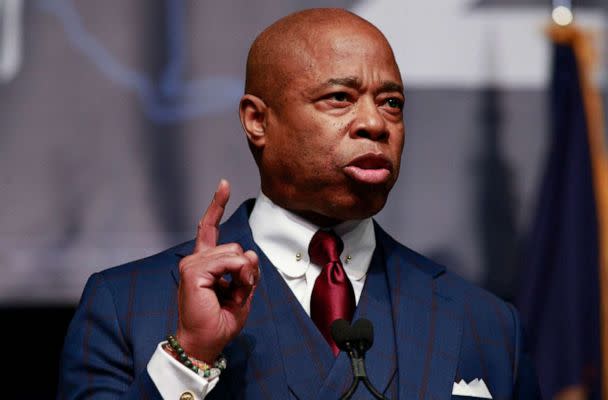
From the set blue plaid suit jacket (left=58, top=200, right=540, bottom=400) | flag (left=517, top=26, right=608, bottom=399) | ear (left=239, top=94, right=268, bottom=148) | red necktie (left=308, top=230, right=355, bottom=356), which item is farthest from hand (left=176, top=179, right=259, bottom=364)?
flag (left=517, top=26, right=608, bottom=399)

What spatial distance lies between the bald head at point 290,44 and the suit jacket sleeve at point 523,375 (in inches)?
22.2

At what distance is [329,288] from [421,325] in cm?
17

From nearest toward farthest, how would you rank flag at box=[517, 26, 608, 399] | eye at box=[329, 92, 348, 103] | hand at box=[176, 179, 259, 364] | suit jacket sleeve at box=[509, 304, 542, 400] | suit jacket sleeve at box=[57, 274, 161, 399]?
hand at box=[176, 179, 259, 364] < suit jacket sleeve at box=[57, 274, 161, 399] < eye at box=[329, 92, 348, 103] < suit jacket sleeve at box=[509, 304, 542, 400] < flag at box=[517, 26, 608, 399]

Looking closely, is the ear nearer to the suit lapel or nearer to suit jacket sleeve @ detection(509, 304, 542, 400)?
the suit lapel

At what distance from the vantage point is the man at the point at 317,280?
1757 millimetres

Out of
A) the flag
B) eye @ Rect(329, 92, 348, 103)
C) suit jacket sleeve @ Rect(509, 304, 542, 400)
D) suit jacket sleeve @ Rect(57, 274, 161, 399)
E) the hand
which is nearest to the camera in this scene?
the hand

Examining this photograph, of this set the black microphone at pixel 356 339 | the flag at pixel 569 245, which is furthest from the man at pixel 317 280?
the flag at pixel 569 245

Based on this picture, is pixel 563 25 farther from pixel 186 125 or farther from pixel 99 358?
pixel 99 358

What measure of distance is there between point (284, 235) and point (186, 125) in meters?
1.16

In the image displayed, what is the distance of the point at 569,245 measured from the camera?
300 centimetres

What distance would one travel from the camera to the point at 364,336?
159 centimetres

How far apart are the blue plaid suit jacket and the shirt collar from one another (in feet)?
0.07

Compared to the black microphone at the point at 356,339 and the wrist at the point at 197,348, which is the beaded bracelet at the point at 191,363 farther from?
the black microphone at the point at 356,339

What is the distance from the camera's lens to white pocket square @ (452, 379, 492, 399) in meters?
1.82
